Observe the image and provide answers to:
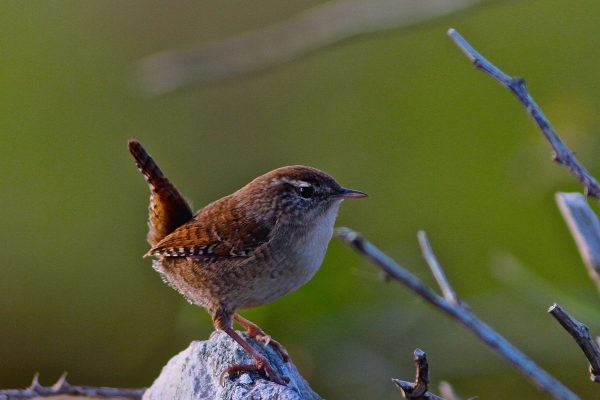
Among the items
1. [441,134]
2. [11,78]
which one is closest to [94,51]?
[11,78]

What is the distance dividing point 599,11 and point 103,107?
2.92 meters

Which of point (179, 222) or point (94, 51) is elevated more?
point (94, 51)

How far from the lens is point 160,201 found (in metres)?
3.17

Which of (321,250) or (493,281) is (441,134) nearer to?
(493,281)

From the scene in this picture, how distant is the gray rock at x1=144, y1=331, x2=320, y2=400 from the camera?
82.5 inches

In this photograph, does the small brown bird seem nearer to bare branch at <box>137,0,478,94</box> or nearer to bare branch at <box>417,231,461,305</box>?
bare branch at <box>137,0,478,94</box>

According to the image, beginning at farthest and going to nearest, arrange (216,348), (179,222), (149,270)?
1. (149,270)
2. (179,222)
3. (216,348)

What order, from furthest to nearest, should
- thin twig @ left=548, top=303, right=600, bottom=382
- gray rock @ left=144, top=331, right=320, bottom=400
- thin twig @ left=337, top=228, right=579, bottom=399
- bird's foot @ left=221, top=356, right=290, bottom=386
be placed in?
bird's foot @ left=221, top=356, right=290, bottom=386 < gray rock @ left=144, top=331, right=320, bottom=400 < thin twig @ left=337, top=228, right=579, bottom=399 < thin twig @ left=548, top=303, right=600, bottom=382

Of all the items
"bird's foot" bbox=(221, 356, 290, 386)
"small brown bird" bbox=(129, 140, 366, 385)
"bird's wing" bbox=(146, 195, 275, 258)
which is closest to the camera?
"bird's foot" bbox=(221, 356, 290, 386)

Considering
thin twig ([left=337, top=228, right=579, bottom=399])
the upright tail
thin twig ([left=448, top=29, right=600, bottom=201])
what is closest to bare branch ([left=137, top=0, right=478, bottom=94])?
the upright tail

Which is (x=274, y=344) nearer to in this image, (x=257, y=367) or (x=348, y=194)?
(x=257, y=367)

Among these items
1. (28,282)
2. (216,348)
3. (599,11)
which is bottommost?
(28,282)

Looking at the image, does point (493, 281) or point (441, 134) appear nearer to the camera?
point (493, 281)

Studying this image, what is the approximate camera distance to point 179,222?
Answer: 10.6 ft
